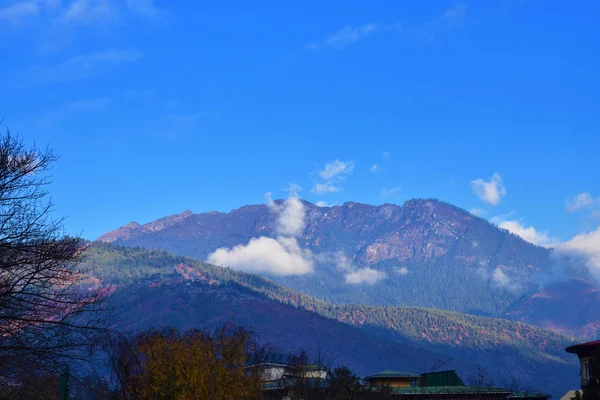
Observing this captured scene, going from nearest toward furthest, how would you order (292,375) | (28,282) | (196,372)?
(28,282)
(196,372)
(292,375)

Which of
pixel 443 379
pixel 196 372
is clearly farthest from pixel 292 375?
pixel 443 379

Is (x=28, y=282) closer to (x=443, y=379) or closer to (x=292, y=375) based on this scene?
(x=292, y=375)

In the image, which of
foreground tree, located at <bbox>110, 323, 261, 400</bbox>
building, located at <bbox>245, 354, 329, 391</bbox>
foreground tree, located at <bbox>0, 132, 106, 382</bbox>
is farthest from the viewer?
building, located at <bbox>245, 354, 329, 391</bbox>

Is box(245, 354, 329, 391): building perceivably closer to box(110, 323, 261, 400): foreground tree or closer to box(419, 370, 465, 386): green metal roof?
box(110, 323, 261, 400): foreground tree

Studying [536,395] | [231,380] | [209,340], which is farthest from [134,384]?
[536,395]

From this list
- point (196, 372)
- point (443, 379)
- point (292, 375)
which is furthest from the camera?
point (443, 379)

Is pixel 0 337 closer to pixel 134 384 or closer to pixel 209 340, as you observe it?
pixel 209 340

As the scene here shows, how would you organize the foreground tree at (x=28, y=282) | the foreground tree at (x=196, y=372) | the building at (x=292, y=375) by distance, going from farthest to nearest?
the building at (x=292, y=375) < the foreground tree at (x=196, y=372) < the foreground tree at (x=28, y=282)

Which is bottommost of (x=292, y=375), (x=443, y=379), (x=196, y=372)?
(x=196, y=372)

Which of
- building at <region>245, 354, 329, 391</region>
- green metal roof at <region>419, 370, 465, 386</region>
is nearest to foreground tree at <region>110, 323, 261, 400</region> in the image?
building at <region>245, 354, 329, 391</region>

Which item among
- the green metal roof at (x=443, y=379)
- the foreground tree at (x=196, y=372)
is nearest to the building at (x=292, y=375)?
the foreground tree at (x=196, y=372)

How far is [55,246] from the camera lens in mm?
22047

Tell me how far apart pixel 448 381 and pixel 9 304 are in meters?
75.9

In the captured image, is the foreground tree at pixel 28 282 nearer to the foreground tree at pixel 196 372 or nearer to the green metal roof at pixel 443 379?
the foreground tree at pixel 196 372
